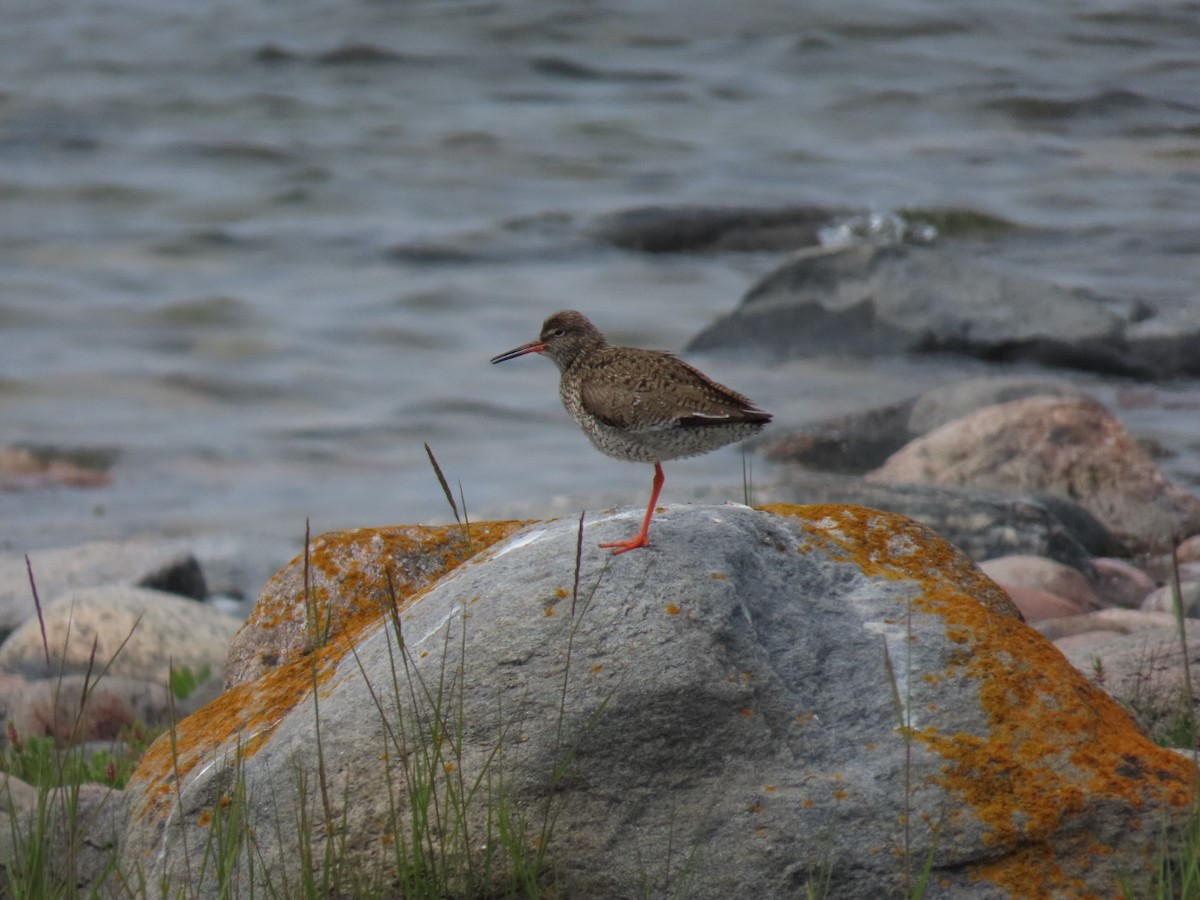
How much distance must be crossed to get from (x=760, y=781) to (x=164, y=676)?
619 centimetres

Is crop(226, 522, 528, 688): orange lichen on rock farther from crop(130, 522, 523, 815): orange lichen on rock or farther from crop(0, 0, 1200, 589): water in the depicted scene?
crop(0, 0, 1200, 589): water

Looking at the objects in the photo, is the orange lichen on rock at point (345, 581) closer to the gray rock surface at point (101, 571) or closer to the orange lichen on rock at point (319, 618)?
the orange lichen on rock at point (319, 618)

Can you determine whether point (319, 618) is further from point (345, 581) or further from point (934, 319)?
point (934, 319)

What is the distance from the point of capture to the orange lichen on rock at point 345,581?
5086 mm

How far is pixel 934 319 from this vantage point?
53.1 feet

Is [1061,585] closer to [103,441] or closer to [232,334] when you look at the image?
[103,441]

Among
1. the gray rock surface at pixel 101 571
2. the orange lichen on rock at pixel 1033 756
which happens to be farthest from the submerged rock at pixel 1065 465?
the orange lichen on rock at pixel 1033 756

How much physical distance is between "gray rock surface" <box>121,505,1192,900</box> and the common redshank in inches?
20.6

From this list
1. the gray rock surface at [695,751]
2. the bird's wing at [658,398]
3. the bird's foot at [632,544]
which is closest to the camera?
the gray rock surface at [695,751]

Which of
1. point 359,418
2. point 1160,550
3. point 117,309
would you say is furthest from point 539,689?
point 117,309

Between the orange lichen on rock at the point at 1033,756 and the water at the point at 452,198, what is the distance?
6.65 m

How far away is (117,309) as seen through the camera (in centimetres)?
1909

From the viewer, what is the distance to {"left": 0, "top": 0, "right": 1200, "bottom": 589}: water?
49.0ft

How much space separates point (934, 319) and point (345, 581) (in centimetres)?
1209
